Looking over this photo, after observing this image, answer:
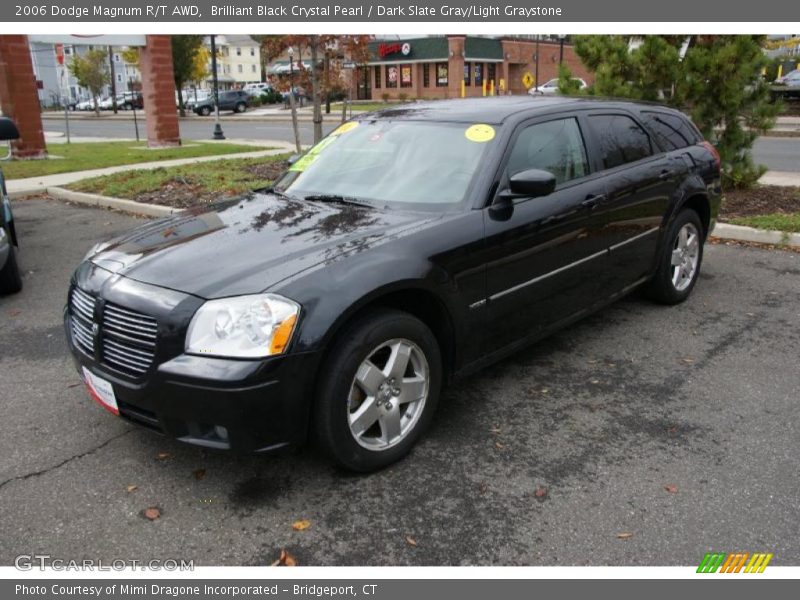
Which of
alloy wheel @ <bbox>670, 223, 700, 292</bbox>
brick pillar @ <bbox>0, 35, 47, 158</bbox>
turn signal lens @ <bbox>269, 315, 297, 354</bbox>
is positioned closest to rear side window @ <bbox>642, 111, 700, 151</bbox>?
alloy wheel @ <bbox>670, 223, 700, 292</bbox>

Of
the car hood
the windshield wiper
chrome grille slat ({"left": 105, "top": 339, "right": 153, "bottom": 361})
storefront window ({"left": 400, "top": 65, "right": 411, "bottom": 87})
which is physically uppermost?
storefront window ({"left": 400, "top": 65, "right": 411, "bottom": 87})

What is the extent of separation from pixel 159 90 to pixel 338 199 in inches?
670

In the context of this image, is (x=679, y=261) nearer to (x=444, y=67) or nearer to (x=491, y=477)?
(x=491, y=477)

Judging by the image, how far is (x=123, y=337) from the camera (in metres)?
3.08

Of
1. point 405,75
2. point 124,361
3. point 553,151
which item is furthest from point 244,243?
point 405,75

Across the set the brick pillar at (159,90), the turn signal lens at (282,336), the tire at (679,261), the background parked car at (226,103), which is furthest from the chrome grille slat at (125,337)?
the background parked car at (226,103)

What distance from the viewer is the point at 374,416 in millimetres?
3236

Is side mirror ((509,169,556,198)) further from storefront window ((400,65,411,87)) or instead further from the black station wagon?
storefront window ((400,65,411,87))

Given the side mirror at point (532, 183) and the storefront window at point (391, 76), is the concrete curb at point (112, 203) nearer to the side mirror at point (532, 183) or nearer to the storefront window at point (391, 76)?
the side mirror at point (532, 183)

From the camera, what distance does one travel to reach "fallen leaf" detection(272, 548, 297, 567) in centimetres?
273

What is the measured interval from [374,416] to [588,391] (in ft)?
5.29

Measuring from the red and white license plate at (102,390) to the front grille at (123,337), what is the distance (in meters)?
0.09

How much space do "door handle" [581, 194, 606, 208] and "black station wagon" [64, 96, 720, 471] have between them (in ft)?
0.04
